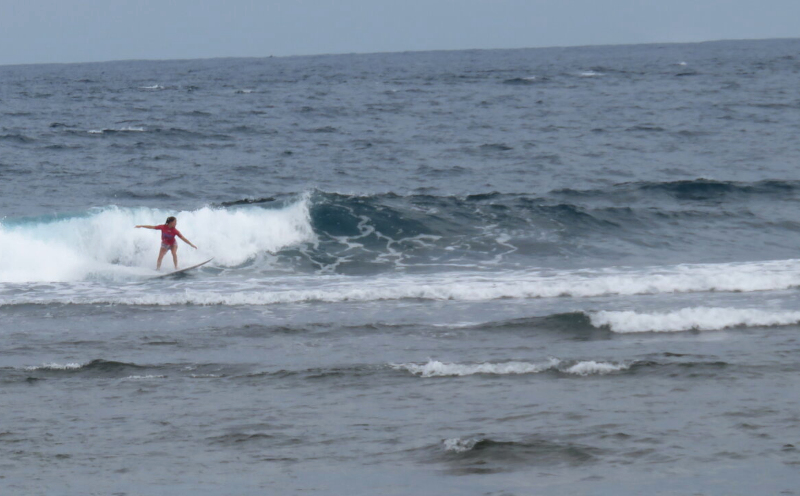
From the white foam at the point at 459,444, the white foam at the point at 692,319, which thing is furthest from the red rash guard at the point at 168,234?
the white foam at the point at 459,444

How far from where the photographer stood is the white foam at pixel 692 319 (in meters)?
12.6

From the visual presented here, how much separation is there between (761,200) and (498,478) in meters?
17.7

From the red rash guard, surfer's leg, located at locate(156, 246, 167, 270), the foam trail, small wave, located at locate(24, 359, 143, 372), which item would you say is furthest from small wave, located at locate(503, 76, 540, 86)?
small wave, located at locate(24, 359, 143, 372)

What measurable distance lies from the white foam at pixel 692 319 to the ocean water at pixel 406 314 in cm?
4

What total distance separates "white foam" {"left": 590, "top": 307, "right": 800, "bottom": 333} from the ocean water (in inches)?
1.5

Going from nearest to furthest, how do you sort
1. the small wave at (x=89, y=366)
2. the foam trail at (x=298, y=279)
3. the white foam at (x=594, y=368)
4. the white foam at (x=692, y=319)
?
1. the white foam at (x=594, y=368)
2. the small wave at (x=89, y=366)
3. the white foam at (x=692, y=319)
4. the foam trail at (x=298, y=279)

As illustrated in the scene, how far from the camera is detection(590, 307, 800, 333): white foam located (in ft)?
41.2

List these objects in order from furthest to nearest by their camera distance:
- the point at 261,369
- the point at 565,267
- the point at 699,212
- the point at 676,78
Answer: the point at 676,78 < the point at 699,212 < the point at 565,267 < the point at 261,369

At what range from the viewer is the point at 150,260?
65.6 ft

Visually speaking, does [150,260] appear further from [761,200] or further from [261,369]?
[761,200]

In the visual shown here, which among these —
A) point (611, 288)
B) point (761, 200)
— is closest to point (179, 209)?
point (611, 288)

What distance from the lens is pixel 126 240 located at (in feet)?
68.1

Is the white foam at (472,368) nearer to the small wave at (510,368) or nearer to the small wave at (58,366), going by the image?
the small wave at (510,368)

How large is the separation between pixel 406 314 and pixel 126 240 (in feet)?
29.9
